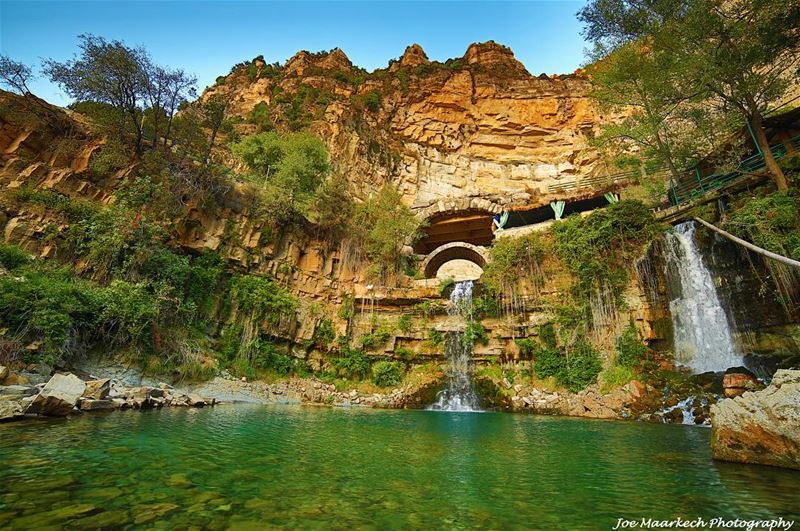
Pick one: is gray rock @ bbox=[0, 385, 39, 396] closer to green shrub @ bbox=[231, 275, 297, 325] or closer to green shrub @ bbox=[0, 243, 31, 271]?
green shrub @ bbox=[0, 243, 31, 271]

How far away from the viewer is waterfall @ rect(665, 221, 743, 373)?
1205cm

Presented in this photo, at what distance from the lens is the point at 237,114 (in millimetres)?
32875

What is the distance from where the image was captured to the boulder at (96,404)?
752 centimetres

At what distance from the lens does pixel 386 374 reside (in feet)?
54.7

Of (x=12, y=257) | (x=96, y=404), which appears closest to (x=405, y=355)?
(x=96, y=404)

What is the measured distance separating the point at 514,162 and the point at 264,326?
25.8m

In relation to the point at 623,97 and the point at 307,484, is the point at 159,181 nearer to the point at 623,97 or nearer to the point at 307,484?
the point at 307,484

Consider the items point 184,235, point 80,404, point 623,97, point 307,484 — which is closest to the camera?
point 307,484

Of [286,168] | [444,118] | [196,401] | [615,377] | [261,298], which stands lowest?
[196,401]

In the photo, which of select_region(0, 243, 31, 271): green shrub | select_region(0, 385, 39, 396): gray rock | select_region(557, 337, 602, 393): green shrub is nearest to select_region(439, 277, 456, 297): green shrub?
select_region(557, 337, 602, 393): green shrub

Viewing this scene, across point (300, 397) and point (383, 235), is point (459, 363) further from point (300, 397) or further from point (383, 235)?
point (383, 235)

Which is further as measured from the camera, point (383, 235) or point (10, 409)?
point (383, 235)

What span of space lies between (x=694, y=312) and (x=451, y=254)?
12.6 meters

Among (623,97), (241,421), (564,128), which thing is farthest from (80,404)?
(564,128)
